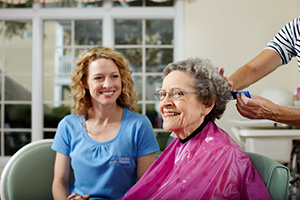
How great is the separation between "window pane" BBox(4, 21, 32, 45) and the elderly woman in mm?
3917

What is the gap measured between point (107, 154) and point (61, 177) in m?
0.30

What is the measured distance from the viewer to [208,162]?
1067 millimetres

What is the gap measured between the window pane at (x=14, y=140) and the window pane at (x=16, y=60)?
3.26 feet

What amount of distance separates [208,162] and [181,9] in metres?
3.14

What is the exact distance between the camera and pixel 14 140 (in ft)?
14.6

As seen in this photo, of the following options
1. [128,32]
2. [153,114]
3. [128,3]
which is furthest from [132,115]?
[128,32]

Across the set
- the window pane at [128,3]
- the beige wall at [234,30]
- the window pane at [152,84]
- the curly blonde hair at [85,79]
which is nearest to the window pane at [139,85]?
the window pane at [152,84]

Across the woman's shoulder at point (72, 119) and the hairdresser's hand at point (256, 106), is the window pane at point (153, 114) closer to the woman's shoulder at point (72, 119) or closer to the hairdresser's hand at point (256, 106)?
the woman's shoulder at point (72, 119)

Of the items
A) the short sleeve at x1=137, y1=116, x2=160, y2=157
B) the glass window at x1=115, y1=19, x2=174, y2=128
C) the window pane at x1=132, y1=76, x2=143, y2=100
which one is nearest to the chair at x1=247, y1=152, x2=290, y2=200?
the short sleeve at x1=137, y1=116, x2=160, y2=157

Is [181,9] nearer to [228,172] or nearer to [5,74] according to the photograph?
[5,74]

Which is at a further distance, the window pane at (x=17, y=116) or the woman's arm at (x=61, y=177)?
the window pane at (x=17, y=116)

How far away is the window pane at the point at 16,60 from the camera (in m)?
4.50

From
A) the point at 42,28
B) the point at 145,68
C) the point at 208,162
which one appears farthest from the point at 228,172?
the point at 42,28

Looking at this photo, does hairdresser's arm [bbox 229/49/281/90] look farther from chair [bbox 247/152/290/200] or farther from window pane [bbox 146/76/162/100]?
window pane [bbox 146/76/162/100]
